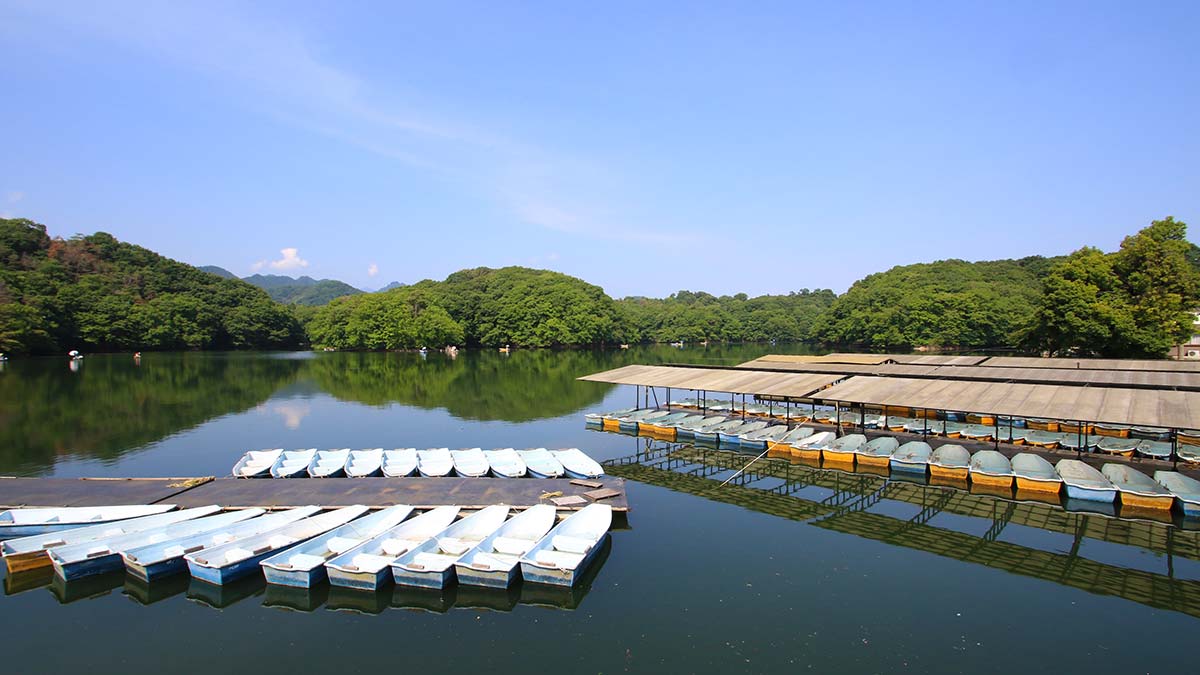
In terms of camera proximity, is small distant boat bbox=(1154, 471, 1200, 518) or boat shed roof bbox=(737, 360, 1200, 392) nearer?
small distant boat bbox=(1154, 471, 1200, 518)

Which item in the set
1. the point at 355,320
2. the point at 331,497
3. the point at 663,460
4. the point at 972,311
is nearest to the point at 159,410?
the point at 331,497

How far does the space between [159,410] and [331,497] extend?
1138 inches

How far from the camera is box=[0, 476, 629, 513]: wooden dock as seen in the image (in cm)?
1903

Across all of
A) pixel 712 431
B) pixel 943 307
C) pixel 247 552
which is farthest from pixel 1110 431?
pixel 943 307

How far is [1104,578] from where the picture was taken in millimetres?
15398

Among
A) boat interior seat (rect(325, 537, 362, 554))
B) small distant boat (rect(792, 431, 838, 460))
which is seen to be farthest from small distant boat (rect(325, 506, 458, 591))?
small distant boat (rect(792, 431, 838, 460))

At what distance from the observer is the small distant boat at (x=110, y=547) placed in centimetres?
1445

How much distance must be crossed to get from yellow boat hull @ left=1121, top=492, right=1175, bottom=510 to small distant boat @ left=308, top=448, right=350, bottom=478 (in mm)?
25940

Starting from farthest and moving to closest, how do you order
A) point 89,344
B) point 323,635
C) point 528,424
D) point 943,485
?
1. point 89,344
2. point 528,424
3. point 943,485
4. point 323,635

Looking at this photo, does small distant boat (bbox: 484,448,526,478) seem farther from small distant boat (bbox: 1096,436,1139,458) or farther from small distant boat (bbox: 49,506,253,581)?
small distant boat (bbox: 1096,436,1139,458)

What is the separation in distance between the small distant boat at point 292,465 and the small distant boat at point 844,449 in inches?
799

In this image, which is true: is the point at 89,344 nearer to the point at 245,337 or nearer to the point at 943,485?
the point at 245,337

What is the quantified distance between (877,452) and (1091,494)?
6.97 m

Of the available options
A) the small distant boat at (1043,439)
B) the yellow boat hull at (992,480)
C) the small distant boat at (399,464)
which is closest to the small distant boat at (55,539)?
the small distant boat at (399,464)
